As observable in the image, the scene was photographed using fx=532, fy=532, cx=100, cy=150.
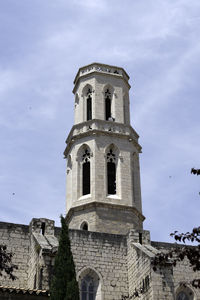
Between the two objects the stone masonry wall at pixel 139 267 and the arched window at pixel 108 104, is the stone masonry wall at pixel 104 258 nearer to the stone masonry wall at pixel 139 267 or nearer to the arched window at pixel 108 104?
the stone masonry wall at pixel 139 267

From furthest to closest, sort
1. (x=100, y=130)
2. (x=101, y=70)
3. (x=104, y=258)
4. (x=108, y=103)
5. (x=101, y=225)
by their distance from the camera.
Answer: (x=101, y=70)
(x=108, y=103)
(x=100, y=130)
(x=101, y=225)
(x=104, y=258)

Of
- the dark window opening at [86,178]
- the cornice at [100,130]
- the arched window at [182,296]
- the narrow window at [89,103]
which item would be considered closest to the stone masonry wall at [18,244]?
the dark window opening at [86,178]

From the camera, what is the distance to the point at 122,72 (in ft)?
103

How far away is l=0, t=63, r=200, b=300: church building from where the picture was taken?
19375mm

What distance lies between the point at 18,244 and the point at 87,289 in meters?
3.33

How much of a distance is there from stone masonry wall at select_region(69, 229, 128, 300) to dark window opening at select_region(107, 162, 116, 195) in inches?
185

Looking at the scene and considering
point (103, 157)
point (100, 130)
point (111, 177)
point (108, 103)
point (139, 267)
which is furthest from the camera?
point (108, 103)

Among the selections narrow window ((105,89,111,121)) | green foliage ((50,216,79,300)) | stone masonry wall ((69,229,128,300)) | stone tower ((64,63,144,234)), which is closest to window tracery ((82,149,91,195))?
stone tower ((64,63,144,234))

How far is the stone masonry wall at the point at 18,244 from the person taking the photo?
2089cm

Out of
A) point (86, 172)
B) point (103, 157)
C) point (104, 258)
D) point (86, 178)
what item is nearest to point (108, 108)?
point (103, 157)

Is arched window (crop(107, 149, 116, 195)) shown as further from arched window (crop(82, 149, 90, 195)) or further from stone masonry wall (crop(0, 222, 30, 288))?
stone masonry wall (crop(0, 222, 30, 288))

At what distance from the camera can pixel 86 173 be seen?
90.9ft

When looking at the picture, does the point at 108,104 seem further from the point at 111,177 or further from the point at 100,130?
the point at 111,177

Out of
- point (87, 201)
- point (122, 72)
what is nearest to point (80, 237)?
point (87, 201)
